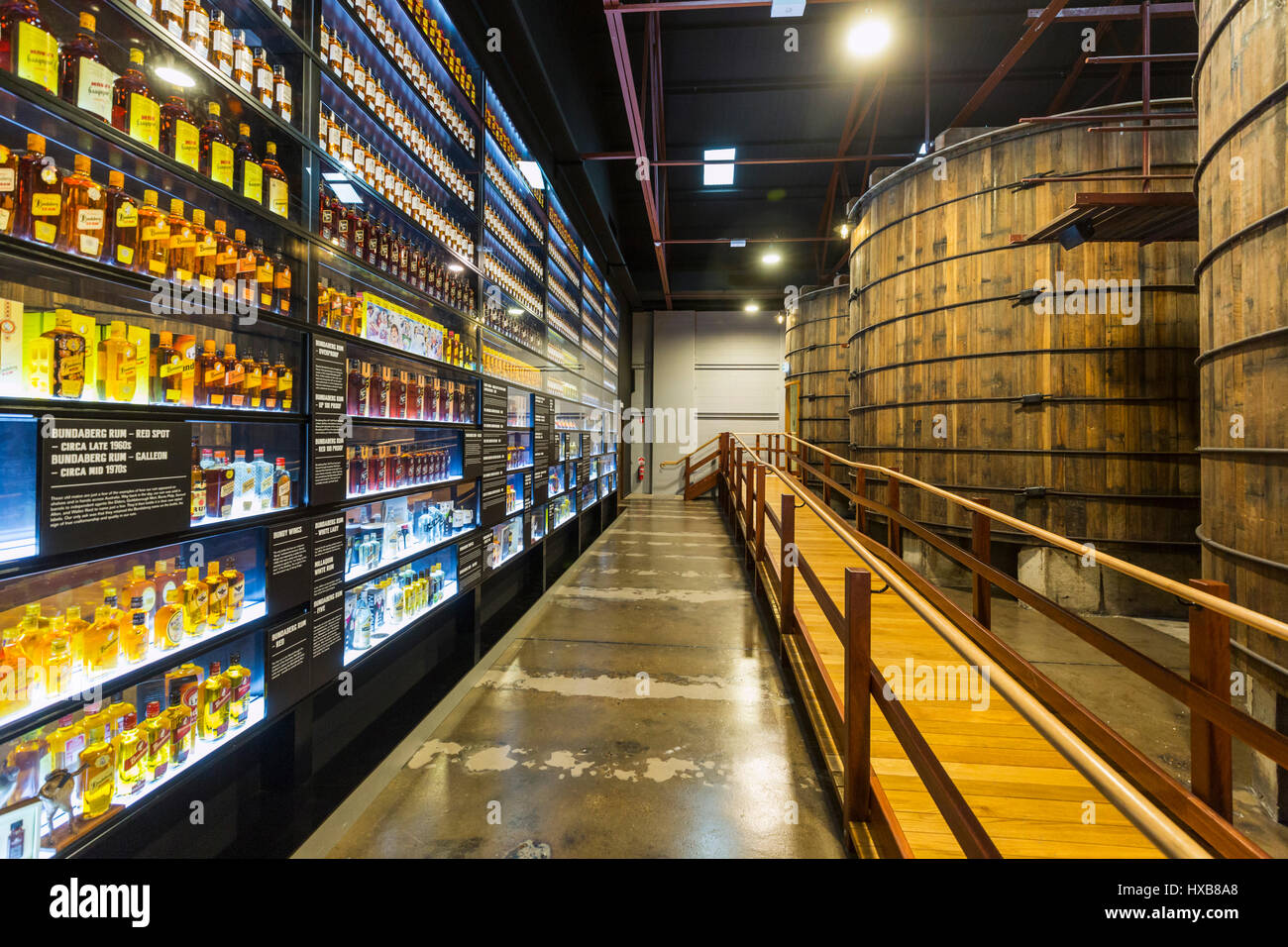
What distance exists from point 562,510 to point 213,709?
195 inches

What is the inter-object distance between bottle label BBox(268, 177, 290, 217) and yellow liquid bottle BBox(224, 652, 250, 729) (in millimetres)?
1709

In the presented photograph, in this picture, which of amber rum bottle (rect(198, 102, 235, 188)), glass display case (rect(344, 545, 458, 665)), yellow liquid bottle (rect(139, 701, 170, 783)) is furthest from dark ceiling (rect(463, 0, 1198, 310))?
yellow liquid bottle (rect(139, 701, 170, 783))

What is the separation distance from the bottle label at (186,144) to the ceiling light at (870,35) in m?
5.12

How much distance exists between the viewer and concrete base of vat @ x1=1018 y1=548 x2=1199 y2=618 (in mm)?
4836

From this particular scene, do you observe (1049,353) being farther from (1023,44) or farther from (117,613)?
(117,613)

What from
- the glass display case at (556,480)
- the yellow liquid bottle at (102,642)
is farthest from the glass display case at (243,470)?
the glass display case at (556,480)

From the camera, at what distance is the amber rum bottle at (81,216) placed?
1500 mm

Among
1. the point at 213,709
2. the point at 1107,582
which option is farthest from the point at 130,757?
the point at 1107,582

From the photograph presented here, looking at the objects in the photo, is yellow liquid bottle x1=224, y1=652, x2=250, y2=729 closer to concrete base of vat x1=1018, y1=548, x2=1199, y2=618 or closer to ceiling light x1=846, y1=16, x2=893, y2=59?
concrete base of vat x1=1018, y1=548, x2=1199, y2=618

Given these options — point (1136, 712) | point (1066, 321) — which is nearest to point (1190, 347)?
point (1066, 321)

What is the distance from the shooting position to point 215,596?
6.29ft

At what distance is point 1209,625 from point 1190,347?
14.8ft

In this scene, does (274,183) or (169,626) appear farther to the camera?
(274,183)
